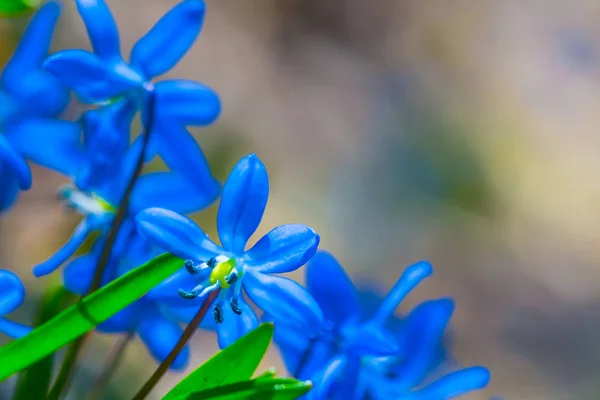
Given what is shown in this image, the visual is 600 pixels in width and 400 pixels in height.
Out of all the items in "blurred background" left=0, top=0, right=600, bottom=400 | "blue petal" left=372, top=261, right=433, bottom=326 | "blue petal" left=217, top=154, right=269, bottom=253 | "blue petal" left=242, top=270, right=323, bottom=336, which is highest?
"blurred background" left=0, top=0, right=600, bottom=400

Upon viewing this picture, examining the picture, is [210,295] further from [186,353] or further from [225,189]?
[186,353]

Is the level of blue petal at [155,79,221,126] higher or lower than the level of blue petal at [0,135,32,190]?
higher

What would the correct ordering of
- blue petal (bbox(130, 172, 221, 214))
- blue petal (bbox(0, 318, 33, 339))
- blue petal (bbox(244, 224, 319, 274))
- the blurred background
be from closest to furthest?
blue petal (bbox(244, 224, 319, 274)), blue petal (bbox(0, 318, 33, 339)), blue petal (bbox(130, 172, 221, 214)), the blurred background

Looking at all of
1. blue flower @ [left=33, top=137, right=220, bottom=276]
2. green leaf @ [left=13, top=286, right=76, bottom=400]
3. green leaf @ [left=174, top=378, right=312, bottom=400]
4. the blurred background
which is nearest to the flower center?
blue flower @ [left=33, top=137, right=220, bottom=276]

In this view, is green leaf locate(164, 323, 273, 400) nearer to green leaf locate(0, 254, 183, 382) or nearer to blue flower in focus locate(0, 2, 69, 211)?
green leaf locate(0, 254, 183, 382)

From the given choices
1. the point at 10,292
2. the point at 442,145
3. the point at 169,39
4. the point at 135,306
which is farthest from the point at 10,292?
the point at 442,145

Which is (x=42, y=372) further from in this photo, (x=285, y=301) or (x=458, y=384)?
(x=458, y=384)

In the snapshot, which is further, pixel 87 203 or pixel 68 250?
pixel 87 203

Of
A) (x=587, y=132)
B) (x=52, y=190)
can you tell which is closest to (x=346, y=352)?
(x=52, y=190)
